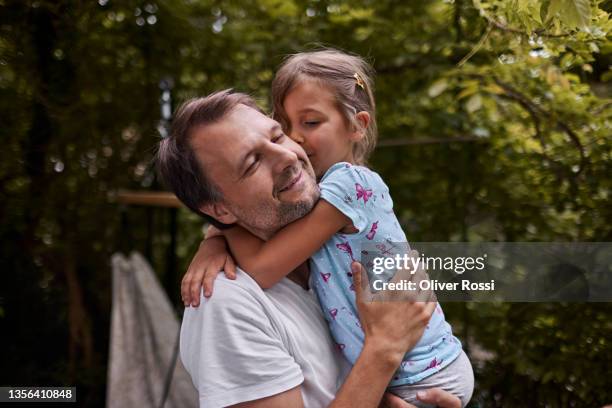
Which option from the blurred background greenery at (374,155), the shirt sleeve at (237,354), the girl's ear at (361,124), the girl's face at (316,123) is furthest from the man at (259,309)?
the blurred background greenery at (374,155)

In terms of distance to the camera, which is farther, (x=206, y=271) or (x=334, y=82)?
(x=334, y=82)

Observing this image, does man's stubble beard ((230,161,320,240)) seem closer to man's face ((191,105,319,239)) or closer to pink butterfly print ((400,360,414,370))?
man's face ((191,105,319,239))

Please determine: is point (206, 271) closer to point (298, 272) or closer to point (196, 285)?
point (196, 285)

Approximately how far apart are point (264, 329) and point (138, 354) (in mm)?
1845

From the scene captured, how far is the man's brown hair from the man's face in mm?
16

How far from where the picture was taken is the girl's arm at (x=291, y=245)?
4.51ft

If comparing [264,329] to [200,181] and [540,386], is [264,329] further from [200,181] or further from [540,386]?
[540,386]

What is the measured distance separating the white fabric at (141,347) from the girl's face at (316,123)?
5.44 ft

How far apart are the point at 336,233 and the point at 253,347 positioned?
31 cm

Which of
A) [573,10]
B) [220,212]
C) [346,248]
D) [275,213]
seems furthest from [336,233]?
[573,10]

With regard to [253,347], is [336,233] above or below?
above

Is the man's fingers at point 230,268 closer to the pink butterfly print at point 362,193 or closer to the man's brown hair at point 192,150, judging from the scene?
the man's brown hair at point 192,150

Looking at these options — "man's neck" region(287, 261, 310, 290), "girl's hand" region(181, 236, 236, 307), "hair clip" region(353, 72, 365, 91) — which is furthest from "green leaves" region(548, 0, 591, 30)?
"girl's hand" region(181, 236, 236, 307)

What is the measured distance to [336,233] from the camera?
4.75ft
